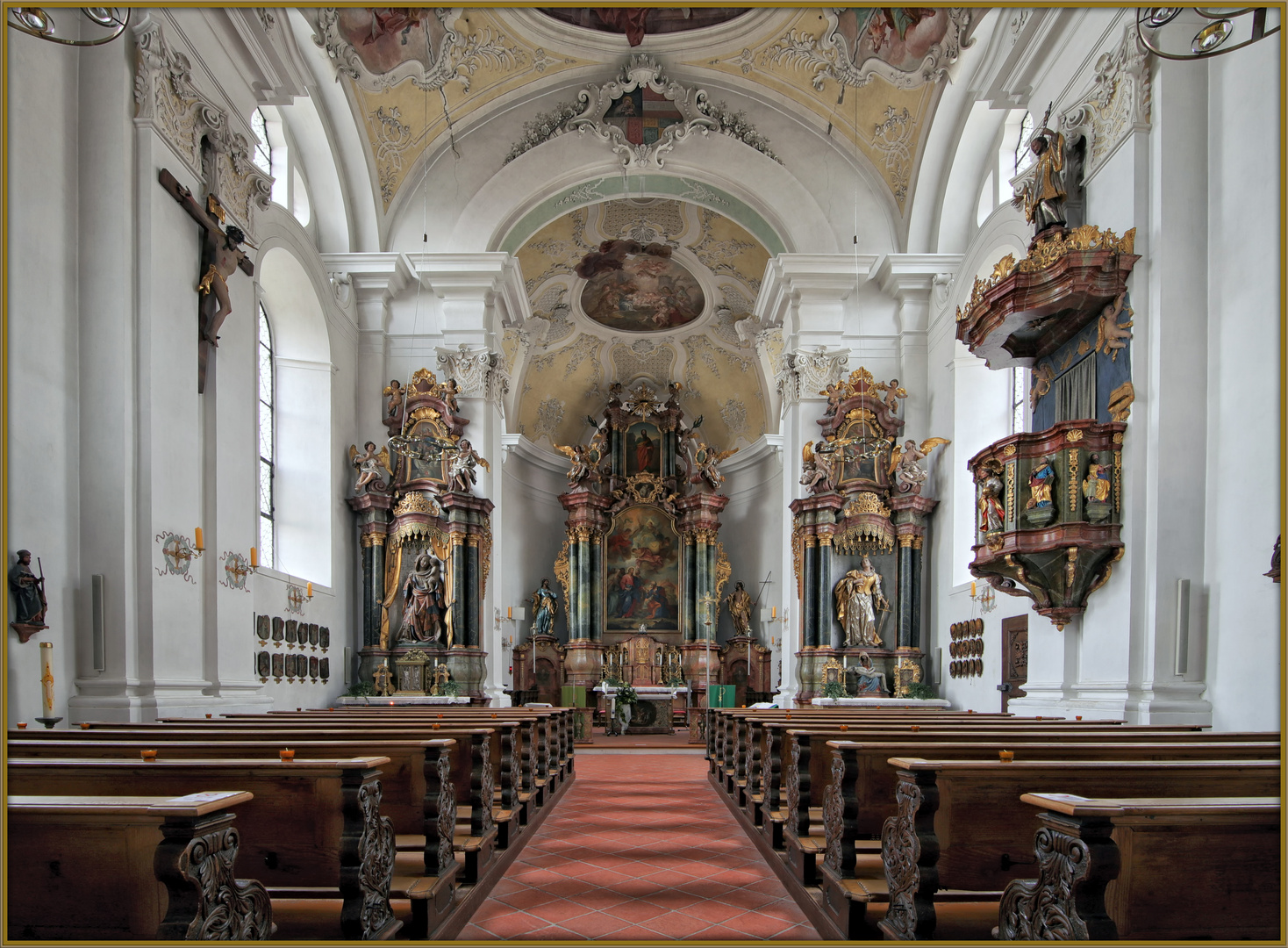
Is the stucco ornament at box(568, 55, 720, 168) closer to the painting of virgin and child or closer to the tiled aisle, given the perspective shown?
the painting of virgin and child

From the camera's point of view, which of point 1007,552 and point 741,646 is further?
point 741,646

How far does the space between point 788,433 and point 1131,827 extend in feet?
45.3

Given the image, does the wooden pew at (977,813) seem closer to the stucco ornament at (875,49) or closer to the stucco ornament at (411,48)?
the stucco ornament at (875,49)

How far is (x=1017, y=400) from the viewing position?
1352 cm

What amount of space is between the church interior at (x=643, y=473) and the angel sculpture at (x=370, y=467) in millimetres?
118

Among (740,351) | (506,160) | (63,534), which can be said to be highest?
(506,160)

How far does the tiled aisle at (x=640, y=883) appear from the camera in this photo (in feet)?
15.2

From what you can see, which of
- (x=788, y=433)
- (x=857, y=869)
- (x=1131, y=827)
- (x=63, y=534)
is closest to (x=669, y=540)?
(x=788, y=433)

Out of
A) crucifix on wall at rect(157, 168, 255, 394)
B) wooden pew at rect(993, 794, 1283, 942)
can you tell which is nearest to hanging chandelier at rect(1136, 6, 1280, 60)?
wooden pew at rect(993, 794, 1283, 942)

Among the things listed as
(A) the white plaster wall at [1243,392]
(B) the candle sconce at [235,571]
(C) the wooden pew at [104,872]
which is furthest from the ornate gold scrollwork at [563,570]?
(C) the wooden pew at [104,872]

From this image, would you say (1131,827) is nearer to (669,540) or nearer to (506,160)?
(506,160)

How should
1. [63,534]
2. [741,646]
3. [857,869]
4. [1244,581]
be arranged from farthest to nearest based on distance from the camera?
1. [741,646]
2. [63,534]
3. [1244,581]
4. [857,869]

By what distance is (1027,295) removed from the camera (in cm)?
853

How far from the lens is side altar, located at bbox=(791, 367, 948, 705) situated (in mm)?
14750
